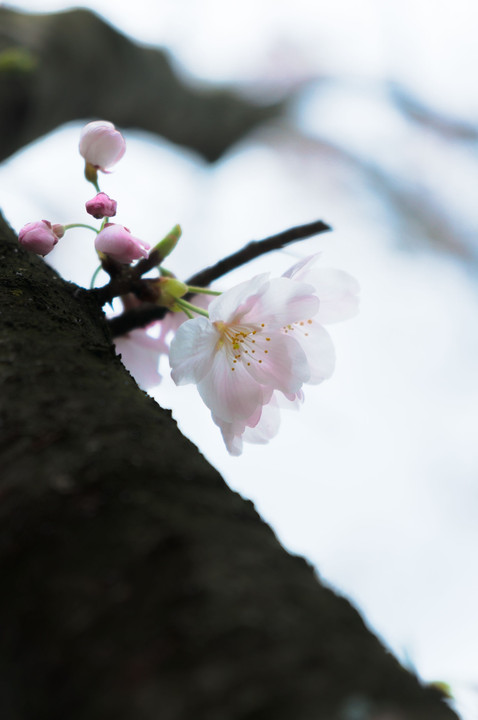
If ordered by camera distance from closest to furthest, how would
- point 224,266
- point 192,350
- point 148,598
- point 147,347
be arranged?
point 148,598 → point 192,350 → point 224,266 → point 147,347

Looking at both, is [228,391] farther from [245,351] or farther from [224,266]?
[224,266]

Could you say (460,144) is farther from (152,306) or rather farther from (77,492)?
(77,492)

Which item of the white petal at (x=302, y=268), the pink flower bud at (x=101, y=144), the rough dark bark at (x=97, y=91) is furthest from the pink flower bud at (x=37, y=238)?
the rough dark bark at (x=97, y=91)

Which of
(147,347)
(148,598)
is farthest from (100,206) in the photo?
(148,598)

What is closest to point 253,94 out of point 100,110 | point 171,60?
point 171,60

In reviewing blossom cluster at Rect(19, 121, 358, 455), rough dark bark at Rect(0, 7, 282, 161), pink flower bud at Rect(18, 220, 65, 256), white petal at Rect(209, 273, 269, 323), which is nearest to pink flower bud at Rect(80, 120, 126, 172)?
blossom cluster at Rect(19, 121, 358, 455)
